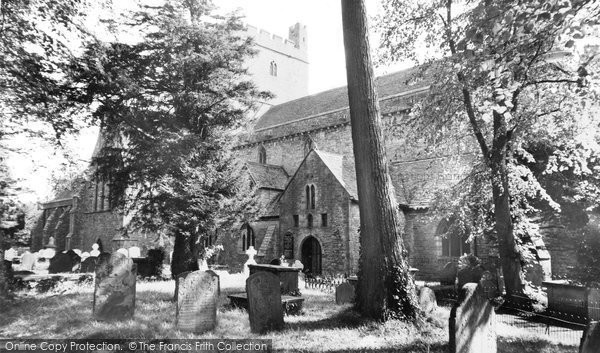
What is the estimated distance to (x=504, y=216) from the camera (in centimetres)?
1238

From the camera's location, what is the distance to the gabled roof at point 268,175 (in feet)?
88.1

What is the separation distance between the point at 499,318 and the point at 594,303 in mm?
2456

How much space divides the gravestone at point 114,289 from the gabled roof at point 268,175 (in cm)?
1691

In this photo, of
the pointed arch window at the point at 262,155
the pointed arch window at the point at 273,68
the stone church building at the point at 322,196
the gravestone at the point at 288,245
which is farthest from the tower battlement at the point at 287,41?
the gravestone at the point at 288,245

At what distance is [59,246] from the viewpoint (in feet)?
119

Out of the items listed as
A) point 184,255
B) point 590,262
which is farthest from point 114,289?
point 590,262

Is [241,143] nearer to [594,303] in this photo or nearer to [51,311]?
[51,311]

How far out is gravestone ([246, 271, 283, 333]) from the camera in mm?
7594

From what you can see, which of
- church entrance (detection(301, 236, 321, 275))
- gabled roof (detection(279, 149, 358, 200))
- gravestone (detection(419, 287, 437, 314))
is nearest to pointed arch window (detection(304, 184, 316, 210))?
gabled roof (detection(279, 149, 358, 200))

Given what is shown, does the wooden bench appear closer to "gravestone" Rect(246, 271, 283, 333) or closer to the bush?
"gravestone" Rect(246, 271, 283, 333)

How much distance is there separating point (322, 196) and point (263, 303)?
14.4m

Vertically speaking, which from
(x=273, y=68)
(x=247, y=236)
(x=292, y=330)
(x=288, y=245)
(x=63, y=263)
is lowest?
(x=292, y=330)

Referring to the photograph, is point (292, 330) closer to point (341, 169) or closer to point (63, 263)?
point (341, 169)

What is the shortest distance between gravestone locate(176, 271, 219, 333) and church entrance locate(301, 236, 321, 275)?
566 inches
